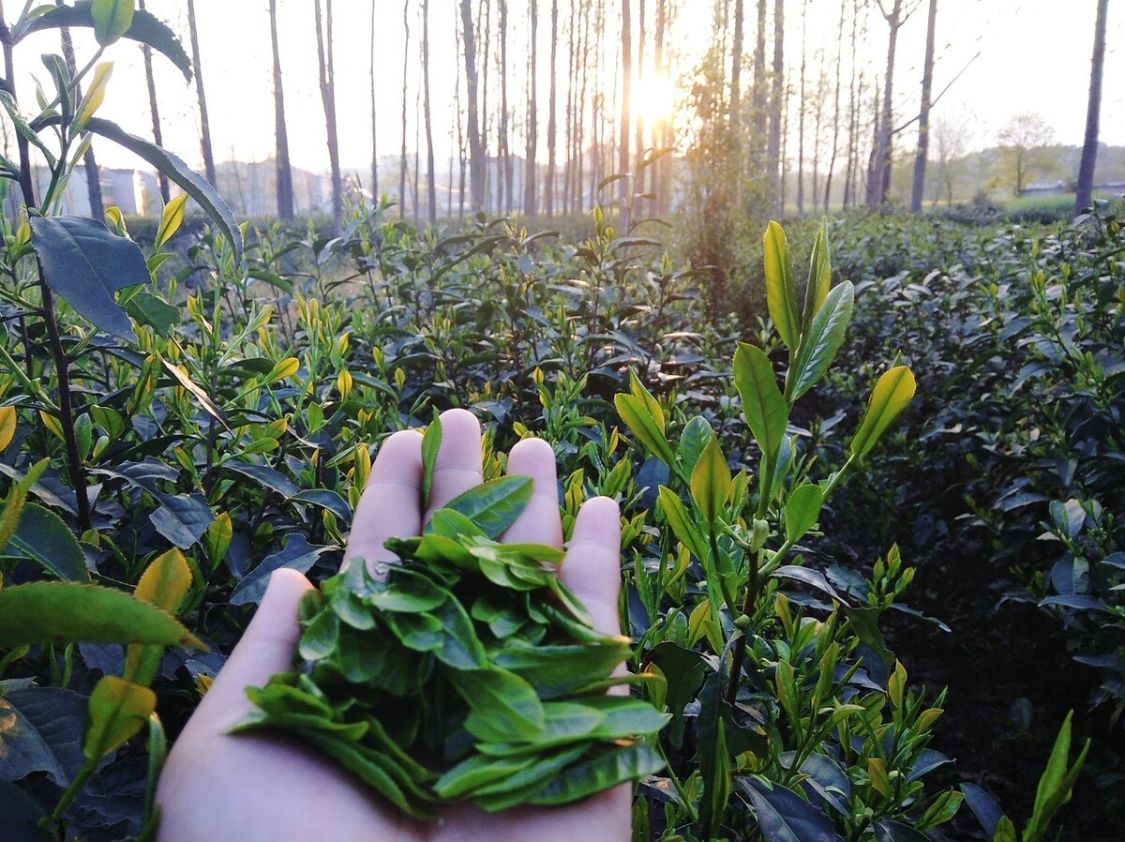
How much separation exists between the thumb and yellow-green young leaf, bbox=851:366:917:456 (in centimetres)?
71

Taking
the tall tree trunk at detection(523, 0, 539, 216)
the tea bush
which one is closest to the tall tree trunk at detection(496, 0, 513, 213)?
the tall tree trunk at detection(523, 0, 539, 216)

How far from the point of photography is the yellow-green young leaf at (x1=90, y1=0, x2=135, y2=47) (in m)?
0.96

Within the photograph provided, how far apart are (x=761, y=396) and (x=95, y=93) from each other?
0.89 m

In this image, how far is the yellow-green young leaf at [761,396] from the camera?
31.1 inches

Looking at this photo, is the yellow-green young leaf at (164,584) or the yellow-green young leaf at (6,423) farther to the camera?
the yellow-green young leaf at (6,423)

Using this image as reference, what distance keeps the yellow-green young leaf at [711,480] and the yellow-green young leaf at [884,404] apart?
0.15 meters

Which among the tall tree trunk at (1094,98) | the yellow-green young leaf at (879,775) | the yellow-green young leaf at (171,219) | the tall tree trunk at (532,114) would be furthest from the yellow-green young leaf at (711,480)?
the tall tree trunk at (532,114)

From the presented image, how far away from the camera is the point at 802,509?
820mm

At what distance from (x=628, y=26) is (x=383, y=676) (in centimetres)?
1731

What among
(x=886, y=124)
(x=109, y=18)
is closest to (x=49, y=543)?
(x=109, y=18)

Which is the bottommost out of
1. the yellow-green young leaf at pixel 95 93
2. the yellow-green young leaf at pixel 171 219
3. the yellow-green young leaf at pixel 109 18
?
the yellow-green young leaf at pixel 171 219

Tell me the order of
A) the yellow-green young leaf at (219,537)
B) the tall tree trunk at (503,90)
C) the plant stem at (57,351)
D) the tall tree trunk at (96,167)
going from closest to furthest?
the plant stem at (57,351), the yellow-green young leaf at (219,537), the tall tree trunk at (96,167), the tall tree trunk at (503,90)

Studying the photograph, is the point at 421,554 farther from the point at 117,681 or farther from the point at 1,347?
the point at 1,347

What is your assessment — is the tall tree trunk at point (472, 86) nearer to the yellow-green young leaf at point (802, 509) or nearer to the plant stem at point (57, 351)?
the plant stem at point (57, 351)
